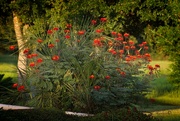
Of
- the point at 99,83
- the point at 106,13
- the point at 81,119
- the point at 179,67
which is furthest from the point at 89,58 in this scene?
the point at 179,67

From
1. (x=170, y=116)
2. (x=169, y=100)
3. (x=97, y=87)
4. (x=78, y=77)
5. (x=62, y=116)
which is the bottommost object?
(x=169, y=100)

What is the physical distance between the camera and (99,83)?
12.6 meters

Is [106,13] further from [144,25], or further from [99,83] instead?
[99,83]

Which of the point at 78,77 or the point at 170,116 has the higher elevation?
the point at 78,77

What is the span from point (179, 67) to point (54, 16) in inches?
173

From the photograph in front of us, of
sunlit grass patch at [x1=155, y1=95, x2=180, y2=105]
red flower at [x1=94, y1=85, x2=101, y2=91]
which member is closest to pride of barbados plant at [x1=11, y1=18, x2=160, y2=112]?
red flower at [x1=94, y1=85, x2=101, y2=91]

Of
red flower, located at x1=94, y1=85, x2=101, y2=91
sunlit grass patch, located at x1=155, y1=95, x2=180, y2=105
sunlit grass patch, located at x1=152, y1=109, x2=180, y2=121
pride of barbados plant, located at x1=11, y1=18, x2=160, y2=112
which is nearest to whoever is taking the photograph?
red flower, located at x1=94, y1=85, x2=101, y2=91

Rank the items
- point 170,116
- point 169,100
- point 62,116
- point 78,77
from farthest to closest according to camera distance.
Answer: point 169,100 < point 170,116 < point 78,77 < point 62,116

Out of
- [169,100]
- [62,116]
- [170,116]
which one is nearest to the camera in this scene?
[62,116]

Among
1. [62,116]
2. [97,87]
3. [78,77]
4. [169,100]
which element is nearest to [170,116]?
[97,87]

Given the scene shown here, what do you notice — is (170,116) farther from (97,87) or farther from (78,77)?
(78,77)

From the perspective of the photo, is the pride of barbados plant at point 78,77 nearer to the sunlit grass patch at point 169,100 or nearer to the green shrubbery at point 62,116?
the green shrubbery at point 62,116

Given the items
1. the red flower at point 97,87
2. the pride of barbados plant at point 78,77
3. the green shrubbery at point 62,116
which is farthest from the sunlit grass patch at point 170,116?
the green shrubbery at point 62,116

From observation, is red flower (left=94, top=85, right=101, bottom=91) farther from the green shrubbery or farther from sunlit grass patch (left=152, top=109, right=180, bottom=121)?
the green shrubbery
